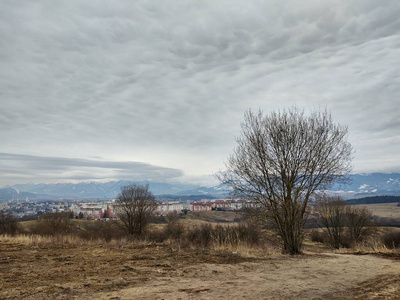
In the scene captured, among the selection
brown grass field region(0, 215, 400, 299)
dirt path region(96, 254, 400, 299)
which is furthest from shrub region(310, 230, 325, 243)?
dirt path region(96, 254, 400, 299)

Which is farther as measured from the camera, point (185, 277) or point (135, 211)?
point (135, 211)

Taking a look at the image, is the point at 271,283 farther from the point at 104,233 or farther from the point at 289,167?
the point at 104,233

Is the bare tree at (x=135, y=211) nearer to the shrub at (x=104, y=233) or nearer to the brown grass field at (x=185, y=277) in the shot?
the shrub at (x=104, y=233)

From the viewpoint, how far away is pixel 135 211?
3616cm

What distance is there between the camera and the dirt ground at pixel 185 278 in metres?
5.73

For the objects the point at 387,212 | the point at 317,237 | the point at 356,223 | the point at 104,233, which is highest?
the point at 356,223

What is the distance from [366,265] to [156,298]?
8.35 meters

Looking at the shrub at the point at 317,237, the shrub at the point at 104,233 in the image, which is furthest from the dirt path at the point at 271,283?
the shrub at the point at 317,237

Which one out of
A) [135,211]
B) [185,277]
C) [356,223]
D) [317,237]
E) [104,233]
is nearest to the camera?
[185,277]

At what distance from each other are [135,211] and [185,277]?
30325mm

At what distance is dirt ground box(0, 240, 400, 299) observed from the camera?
18.8 ft

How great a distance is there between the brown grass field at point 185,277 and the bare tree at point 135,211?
2555cm

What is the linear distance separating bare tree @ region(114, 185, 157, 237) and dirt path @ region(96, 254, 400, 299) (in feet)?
93.5

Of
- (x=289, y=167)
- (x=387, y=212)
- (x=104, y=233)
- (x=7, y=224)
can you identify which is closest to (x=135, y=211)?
(x=104, y=233)
